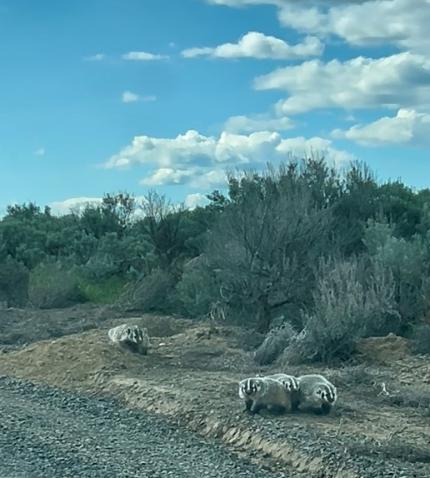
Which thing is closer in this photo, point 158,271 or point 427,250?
point 427,250

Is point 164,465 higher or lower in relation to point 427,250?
lower

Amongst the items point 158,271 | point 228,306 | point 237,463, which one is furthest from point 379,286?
point 158,271

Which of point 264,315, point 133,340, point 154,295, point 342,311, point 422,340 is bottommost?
point 422,340

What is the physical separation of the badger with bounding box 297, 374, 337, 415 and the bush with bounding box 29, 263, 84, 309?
17.3 meters

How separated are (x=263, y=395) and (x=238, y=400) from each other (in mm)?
916

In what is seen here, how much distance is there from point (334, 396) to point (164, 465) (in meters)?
3.12

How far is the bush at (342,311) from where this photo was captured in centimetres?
1720

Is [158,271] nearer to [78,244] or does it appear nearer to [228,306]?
[228,306]

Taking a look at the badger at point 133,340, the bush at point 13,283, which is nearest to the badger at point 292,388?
the badger at point 133,340

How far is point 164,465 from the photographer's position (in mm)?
10867

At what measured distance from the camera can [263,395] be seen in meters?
13.1

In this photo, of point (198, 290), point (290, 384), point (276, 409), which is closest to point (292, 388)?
point (290, 384)

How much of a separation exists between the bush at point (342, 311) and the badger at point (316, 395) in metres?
3.43

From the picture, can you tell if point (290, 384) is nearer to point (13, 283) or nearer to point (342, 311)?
point (342, 311)
